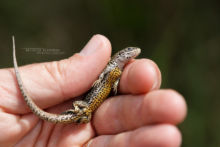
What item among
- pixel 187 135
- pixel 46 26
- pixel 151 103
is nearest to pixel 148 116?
pixel 151 103

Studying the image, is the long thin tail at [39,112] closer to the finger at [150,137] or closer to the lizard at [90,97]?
the lizard at [90,97]

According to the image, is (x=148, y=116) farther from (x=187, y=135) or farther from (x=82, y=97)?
(x=187, y=135)

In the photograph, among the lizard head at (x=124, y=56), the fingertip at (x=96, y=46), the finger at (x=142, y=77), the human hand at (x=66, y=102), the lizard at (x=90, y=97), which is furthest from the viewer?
the lizard head at (x=124, y=56)

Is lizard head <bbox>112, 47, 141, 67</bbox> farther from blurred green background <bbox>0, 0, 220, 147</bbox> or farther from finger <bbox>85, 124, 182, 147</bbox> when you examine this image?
blurred green background <bbox>0, 0, 220, 147</bbox>

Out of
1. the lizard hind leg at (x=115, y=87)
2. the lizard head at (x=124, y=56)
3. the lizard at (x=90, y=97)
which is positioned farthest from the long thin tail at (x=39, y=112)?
the lizard head at (x=124, y=56)

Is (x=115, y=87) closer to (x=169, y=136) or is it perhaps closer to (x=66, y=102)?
(x=66, y=102)

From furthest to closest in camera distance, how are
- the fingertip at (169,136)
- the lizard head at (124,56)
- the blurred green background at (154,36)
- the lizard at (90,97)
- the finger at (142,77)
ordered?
the blurred green background at (154,36) → the lizard head at (124,56) → the lizard at (90,97) → the finger at (142,77) → the fingertip at (169,136)
